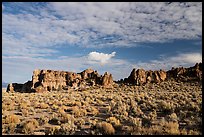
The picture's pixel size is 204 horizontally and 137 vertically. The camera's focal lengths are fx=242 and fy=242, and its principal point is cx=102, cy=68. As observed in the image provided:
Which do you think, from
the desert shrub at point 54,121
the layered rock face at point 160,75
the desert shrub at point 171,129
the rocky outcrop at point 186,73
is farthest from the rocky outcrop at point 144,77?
the desert shrub at point 171,129

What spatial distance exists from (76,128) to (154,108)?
7329 millimetres

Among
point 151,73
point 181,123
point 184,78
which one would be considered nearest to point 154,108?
point 181,123

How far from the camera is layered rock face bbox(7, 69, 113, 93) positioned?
64.6 metres

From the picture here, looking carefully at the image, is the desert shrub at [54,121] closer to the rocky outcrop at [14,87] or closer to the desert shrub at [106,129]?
the desert shrub at [106,129]

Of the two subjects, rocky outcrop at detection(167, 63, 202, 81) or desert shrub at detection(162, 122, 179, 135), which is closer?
desert shrub at detection(162, 122, 179, 135)

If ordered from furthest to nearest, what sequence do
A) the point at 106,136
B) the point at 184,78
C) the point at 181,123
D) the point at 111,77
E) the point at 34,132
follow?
the point at 111,77 → the point at 184,78 → the point at 181,123 → the point at 34,132 → the point at 106,136

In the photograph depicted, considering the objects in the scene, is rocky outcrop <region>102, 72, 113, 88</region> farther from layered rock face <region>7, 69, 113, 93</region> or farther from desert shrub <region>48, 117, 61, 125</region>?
desert shrub <region>48, 117, 61, 125</region>

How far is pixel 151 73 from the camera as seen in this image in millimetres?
66500

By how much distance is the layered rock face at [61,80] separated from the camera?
6462 centimetres

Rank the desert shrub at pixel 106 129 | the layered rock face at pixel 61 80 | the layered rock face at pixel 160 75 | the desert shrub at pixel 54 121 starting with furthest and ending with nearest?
the layered rock face at pixel 61 80
the layered rock face at pixel 160 75
the desert shrub at pixel 54 121
the desert shrub at pixel 106 129

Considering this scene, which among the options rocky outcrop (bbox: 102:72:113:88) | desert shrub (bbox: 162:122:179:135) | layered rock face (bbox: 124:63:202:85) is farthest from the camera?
rocky outcrop (bbox: 102:72:113:88)

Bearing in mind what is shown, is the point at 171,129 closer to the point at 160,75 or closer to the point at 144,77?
the point at 144,77

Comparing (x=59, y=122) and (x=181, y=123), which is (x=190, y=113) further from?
(x=59, y=122)

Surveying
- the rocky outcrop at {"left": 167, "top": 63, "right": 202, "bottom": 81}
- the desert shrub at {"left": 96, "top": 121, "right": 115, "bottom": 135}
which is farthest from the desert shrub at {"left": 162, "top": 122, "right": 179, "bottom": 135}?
the rocky outcrop at {"left": 167, "top": 63, "right": 202, "bottom": 81}
